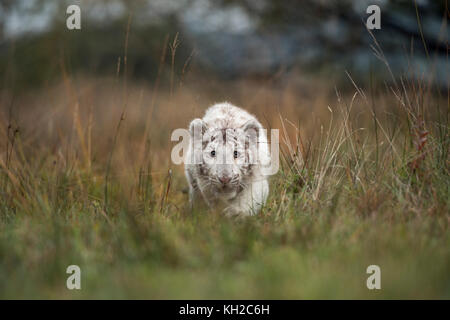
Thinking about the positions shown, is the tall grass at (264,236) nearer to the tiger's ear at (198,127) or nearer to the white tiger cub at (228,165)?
the white tiger cub at (228,165)

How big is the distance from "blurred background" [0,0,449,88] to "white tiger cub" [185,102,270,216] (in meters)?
1.32

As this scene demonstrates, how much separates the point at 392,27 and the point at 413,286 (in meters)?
7.62

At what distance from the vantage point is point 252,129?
4.61m

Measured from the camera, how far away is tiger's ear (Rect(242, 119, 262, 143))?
4570mm

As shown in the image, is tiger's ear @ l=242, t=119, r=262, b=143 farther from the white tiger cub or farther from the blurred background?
the blurred background

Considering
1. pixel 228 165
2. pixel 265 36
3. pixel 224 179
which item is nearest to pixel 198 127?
pixel 228 165

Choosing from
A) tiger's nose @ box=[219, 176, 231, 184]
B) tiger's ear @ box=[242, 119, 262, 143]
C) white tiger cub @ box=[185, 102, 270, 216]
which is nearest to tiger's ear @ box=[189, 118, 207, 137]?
white tiger cub @ box=[185, 102, 270, 216]

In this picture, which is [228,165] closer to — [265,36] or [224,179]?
[224,179]

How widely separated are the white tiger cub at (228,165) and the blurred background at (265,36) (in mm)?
1316

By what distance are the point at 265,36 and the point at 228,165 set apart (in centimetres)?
771

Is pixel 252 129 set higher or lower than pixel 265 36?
lower

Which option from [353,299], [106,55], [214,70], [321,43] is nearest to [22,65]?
[106,55]

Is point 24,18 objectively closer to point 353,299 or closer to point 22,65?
point 22,65
